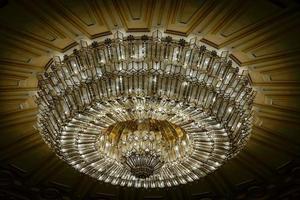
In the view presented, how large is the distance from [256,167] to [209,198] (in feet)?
3.71

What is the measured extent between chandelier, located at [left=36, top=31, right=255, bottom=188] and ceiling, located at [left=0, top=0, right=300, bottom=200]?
0.19m

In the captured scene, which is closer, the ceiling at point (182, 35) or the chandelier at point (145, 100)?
the ceiling at point (182, 35)

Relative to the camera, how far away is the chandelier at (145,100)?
546cm

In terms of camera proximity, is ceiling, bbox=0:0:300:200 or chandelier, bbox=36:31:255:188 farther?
chandelier, bbox=36:31:255:188

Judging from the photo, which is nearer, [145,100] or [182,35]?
[145,100]

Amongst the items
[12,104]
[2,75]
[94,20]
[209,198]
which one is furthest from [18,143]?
[209,198]

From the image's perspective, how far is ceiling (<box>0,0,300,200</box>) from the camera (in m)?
5.31

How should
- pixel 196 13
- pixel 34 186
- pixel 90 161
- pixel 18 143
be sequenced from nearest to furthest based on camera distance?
pixel 196 13, pixel 90 161, pixel 18 143, pixel 34 186

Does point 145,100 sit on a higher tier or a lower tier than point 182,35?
lower

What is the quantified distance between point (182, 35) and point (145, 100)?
0.86 meters

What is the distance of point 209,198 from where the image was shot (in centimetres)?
834

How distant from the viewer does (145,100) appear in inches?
212

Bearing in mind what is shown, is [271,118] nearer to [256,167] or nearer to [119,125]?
[256,167]

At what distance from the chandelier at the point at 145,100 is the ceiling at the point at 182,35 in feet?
0.62
